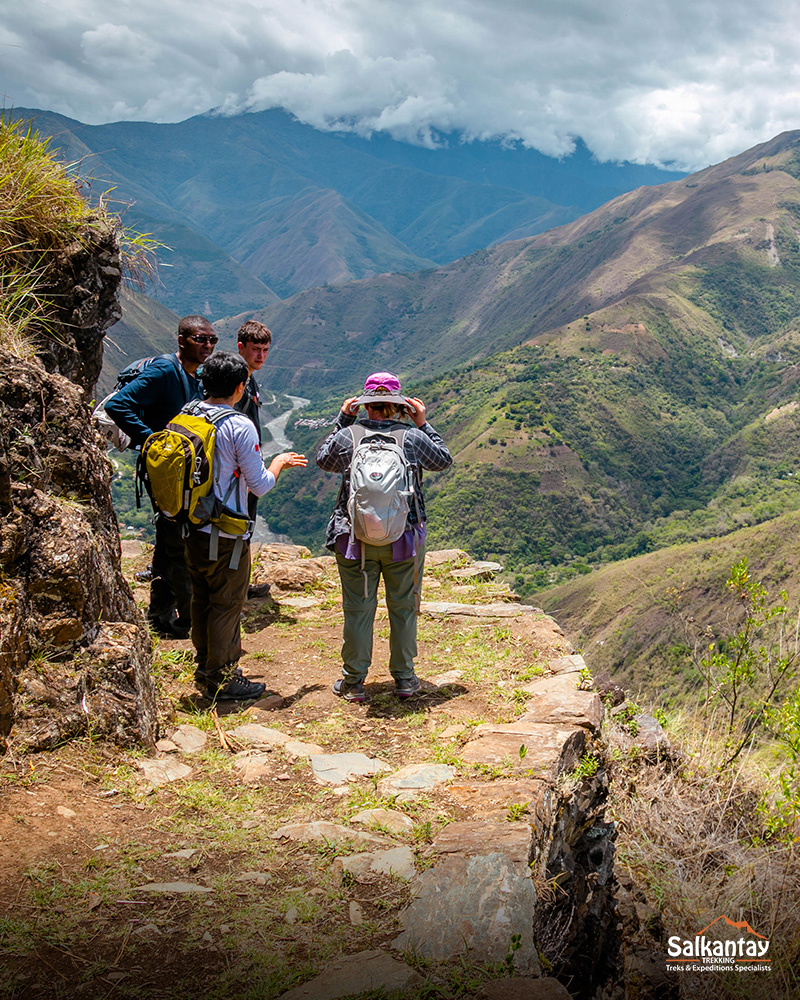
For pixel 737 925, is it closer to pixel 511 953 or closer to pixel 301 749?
pixel 511 953

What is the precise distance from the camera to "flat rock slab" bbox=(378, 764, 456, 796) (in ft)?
11.7

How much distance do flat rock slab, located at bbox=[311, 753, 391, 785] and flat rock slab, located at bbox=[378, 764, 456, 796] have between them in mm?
124

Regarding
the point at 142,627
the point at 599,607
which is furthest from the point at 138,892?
the point at 599,607

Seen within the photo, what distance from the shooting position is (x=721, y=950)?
3.74 meters

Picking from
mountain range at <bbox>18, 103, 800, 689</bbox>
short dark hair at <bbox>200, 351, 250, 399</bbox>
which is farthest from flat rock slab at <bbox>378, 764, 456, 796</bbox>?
mountain range at <bbox>18, 103, 800, 689</bbox>

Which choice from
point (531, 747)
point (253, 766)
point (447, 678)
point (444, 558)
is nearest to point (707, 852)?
point (531, 747)

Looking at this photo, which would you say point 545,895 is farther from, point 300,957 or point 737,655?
point 737,655

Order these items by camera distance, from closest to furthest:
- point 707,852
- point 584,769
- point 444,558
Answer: point 584,769
point 707,852
point 444,558

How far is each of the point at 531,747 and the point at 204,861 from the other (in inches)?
73.1

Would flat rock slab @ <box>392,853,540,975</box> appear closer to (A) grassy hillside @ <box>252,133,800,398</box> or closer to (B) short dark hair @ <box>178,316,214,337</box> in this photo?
(B) short dark hair @ <box>178,316,214,337</box>

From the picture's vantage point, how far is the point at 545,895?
302 centimetres

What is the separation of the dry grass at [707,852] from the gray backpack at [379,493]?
2443 millimetres

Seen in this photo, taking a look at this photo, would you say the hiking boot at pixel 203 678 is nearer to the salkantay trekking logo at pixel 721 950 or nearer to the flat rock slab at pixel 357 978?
the flat rock slab at pixel 357 978

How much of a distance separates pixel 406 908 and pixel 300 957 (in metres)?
0.46
